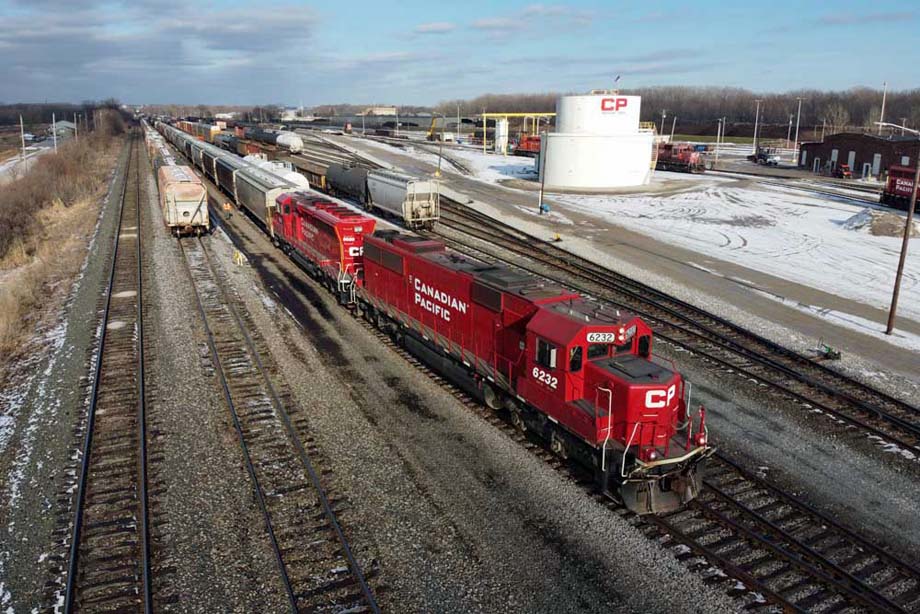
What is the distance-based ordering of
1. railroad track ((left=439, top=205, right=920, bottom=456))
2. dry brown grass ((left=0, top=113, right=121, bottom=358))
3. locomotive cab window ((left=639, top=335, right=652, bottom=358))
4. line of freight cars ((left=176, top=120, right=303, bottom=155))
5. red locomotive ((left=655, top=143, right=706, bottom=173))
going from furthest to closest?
line of freight cars ((left=176, top=120, right=303, bottom=155))
red locomotive ((left=655, top=143, right=706, bottom=173))
dry brown grass ((left=0, top=113, right=121, bottom=358))
railroad track ((left=439, top=205, right=920, bottom=456))
locomotive cab window ((left=639, top=335, right=652, bottom=358))

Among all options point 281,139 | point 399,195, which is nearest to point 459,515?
point 399,195

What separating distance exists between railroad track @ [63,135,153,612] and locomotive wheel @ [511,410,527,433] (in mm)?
8084

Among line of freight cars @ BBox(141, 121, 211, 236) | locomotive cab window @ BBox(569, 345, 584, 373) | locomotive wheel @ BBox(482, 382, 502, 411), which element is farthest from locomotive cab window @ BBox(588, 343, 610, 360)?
line of freight cars @ BBox(141, 121, 211, 236)

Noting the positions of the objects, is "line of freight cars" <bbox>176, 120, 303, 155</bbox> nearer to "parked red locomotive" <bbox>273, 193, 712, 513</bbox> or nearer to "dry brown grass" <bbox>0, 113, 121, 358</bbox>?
"dry brown grass" <bbox>0, 113, 121, 358</bbox>

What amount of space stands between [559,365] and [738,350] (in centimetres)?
1093

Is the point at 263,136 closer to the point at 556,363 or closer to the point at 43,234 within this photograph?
the point at 43,234

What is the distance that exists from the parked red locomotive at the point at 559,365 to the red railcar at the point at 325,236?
12.3ft

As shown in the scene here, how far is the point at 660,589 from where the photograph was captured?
10.3 m

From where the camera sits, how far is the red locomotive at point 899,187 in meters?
49.6

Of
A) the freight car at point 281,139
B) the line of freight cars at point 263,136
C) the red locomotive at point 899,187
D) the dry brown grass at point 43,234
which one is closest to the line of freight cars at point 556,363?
the dry brown grass at point 43,234

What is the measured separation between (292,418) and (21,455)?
6012 millimetres

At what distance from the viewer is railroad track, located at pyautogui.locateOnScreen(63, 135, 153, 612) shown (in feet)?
34.0

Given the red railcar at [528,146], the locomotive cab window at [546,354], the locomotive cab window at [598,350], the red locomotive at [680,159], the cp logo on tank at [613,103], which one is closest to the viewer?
the locomotive cab window at [598,350]

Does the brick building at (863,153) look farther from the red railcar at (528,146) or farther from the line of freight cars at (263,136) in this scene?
the line of freight cars at (263,136)
